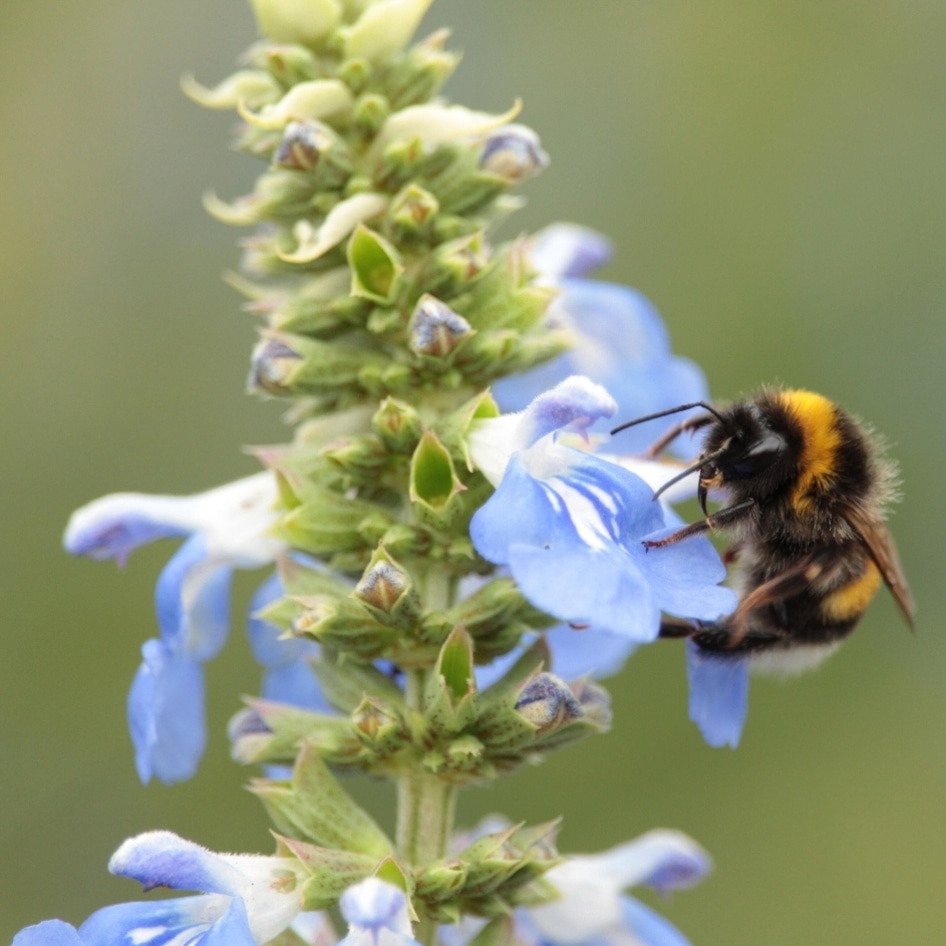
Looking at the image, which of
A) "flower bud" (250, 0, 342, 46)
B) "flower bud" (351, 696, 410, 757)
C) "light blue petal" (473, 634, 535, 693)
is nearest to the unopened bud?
"flower bud" (351, 696, 410, 757)

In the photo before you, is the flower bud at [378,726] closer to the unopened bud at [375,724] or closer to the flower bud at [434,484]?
the unopened bud at [375,724]

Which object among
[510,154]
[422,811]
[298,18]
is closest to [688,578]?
[422,811]

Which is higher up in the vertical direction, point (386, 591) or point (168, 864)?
point (386, 591)

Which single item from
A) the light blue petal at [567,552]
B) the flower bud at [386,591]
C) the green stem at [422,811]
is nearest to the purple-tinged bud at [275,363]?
the flower bud at [386,591]

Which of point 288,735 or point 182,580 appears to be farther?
point 182,580

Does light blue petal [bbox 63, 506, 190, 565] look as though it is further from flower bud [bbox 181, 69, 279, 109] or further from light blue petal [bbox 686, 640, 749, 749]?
light blue petal [bbox 686, 640, 749, 749]

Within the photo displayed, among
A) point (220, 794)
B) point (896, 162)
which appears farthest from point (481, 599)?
point (896, 162)

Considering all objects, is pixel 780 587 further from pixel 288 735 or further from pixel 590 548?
pixel 288 735
